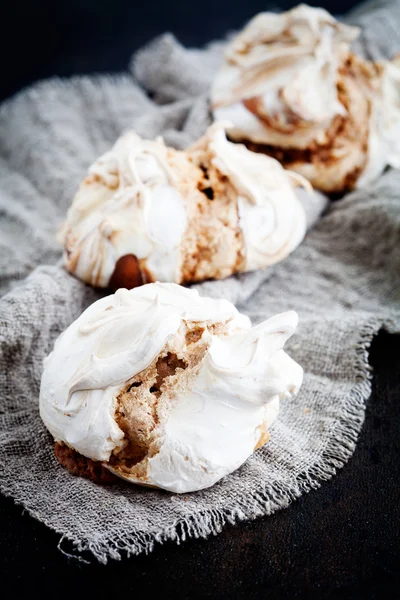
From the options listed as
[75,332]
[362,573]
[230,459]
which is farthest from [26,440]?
[362,573]

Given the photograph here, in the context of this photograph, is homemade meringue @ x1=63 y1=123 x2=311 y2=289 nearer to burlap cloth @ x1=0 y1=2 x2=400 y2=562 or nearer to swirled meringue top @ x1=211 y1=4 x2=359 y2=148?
burlap cloth @ x1=0 y1=2 x2=400 y2=562

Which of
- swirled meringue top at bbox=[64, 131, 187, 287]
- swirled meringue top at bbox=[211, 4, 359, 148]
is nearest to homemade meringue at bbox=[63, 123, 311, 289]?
swirled meringue top at bbox=[64, 131, 187, 287]

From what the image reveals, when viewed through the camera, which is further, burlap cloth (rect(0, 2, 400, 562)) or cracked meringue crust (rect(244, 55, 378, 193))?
cracked meringue crust (rect(244, 55, 378, 193))

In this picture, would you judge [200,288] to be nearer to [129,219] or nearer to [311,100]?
[129,219]

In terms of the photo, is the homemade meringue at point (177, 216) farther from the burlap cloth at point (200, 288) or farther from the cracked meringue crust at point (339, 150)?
the cracked meringue crust at point (339, 150)

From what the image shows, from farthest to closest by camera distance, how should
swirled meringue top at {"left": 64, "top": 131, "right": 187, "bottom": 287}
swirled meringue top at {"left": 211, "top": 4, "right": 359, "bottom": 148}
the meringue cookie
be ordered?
swirled meringue top at {"left": 211, "top": 4, "right": 359, "bottom": 148} < swirled meringue top at {"left": 64, "top": 131, "right": 187, "bottom": 287} < the meringue cookie

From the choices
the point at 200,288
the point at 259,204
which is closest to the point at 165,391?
the point at 200,288
